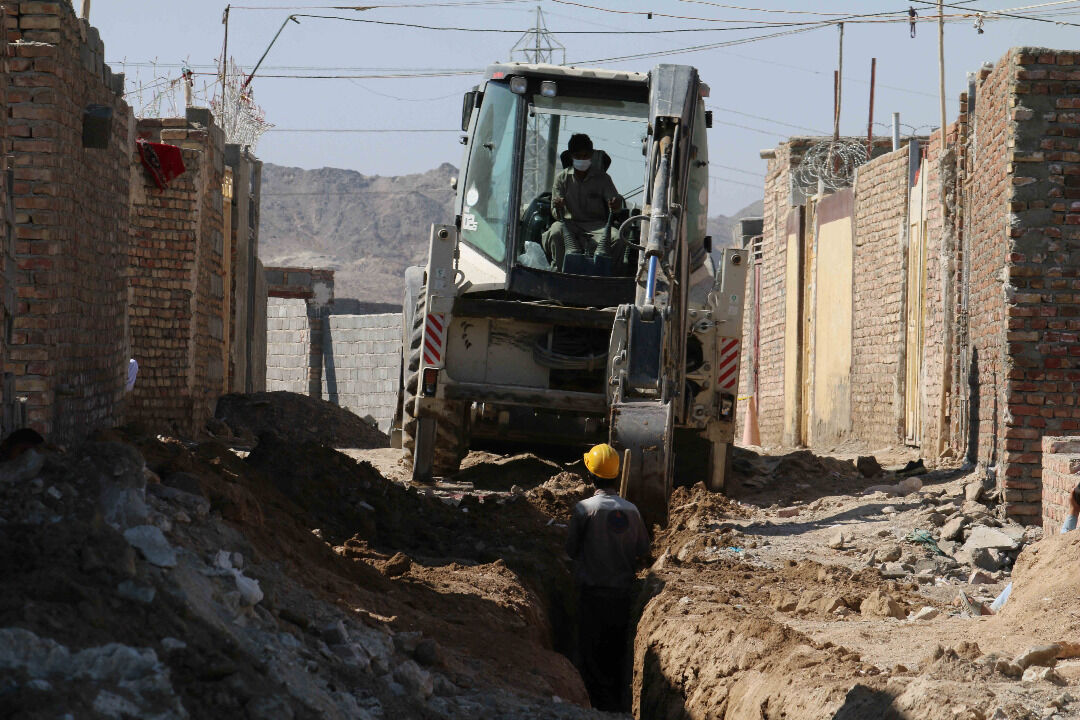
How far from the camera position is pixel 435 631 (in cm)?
613

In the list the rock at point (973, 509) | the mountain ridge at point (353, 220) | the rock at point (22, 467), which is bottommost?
the rock at point (973, 509)

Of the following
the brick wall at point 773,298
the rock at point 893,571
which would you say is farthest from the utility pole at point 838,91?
the rock at point 893,571

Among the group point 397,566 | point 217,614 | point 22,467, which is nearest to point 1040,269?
point 397,566

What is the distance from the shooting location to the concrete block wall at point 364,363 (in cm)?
2250

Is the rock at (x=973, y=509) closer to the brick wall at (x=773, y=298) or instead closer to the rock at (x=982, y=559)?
the rock at (x=982, y=559)

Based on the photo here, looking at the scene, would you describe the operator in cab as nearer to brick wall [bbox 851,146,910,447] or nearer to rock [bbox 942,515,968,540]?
rock [bbox 942,515,968,540]

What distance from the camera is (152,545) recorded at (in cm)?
450

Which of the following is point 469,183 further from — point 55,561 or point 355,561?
point 55,561

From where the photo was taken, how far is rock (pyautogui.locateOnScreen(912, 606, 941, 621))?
7160 mm

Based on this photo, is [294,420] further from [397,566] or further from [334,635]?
[334,635]

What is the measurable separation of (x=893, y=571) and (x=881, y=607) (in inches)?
50.3

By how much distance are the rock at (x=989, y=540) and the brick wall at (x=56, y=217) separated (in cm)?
614

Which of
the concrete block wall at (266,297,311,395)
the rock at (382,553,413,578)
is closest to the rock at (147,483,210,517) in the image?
the rock at (382,553,413,578)

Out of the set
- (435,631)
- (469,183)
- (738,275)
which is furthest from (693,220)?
(435,631)
